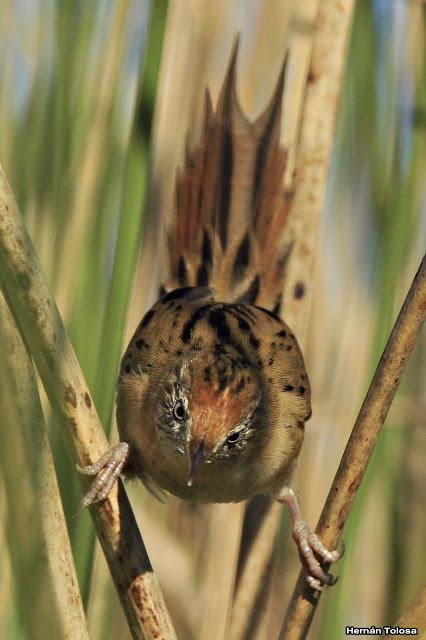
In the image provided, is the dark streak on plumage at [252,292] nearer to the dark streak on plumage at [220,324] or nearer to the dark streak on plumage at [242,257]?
the dark streak on plumage at [242,257]

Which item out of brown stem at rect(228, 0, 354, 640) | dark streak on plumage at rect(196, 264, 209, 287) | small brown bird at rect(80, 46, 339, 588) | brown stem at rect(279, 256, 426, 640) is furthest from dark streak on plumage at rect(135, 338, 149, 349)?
brown stem at rect(279, 256, 426, 640)

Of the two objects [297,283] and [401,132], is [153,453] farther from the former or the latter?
[401,132]

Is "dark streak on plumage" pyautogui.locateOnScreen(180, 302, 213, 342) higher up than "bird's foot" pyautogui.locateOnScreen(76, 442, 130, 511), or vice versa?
"dark streak on plumage" pyautogui.locateOnScreen(180, 302, 213, 342)

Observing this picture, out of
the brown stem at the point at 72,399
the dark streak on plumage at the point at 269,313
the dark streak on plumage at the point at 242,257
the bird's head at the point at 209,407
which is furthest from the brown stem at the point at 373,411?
the dark streak on plumage at the point at 242,257

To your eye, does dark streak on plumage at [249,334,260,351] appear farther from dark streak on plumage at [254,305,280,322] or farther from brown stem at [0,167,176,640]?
brown stem at [0,167,176,640]

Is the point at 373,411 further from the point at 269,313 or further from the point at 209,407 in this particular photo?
the point at 269,313

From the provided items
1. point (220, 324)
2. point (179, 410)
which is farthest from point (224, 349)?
point (179, 410)

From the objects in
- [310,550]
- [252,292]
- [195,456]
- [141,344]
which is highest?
[252,292]
